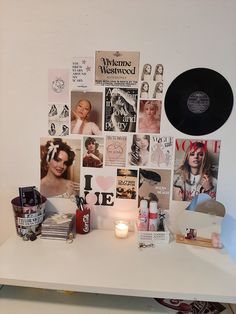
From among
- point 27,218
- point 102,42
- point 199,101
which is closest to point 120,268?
point 27,218

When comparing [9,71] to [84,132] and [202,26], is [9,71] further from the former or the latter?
[202,26]

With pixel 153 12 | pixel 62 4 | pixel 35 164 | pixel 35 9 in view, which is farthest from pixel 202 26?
pixel 35 164

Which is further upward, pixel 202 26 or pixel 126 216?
pixel 202 26

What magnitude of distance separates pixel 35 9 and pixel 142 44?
21.2 inches

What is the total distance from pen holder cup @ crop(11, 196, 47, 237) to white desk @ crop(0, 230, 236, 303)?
57 mm

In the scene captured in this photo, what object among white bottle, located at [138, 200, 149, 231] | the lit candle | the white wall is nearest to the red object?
the lit candle

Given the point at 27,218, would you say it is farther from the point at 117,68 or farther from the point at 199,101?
the point at 199,101

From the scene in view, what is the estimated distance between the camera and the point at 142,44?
54.4 inches

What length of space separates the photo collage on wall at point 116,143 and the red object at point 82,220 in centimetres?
10

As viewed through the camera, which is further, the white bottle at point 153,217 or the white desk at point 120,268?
the white bottle at point 153,217

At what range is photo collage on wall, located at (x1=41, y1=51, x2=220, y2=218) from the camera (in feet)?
4.64

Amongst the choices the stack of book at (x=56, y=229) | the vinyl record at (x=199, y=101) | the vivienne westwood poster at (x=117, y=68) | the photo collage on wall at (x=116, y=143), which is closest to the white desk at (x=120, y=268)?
the stack of book at (x=56, y=229)

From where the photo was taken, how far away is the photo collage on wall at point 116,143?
1.42 m

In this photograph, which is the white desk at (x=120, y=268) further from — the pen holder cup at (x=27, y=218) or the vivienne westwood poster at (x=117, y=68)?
the vivienne westwood poster at (x=117, y=68)
